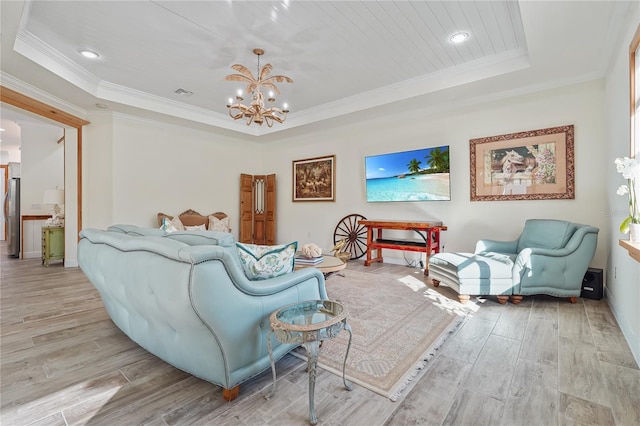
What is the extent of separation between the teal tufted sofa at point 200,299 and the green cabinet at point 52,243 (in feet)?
15.2

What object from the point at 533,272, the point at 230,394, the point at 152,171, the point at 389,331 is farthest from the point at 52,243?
the point at 533,272

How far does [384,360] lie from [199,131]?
6023mm

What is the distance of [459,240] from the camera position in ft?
15.9

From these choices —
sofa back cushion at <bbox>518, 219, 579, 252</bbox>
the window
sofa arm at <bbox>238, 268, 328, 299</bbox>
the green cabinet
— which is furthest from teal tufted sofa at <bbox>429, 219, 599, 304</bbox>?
the green cabinet

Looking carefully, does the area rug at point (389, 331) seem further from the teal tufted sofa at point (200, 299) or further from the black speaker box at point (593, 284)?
the black speaker box at point (593, 284)

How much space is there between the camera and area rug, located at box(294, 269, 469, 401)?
191 centimetres

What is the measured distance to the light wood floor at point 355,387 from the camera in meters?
1.52

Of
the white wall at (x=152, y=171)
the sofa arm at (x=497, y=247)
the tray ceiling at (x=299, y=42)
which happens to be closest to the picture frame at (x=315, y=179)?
Answer: the white wall at (x=152, y=171)

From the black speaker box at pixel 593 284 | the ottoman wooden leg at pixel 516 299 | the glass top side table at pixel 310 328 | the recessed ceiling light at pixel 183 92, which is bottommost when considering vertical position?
the ottoman wooden leg at pixel 516 299

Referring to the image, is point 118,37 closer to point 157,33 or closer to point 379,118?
point 157,33

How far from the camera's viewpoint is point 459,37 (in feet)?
11.0

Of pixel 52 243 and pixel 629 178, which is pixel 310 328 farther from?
pixel 52 243

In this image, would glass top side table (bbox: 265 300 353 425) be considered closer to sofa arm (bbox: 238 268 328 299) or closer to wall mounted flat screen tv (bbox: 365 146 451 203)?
A: sofa arm (bbox: 238 268 328 299)

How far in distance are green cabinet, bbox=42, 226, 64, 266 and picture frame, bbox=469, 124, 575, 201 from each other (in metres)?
7.27
